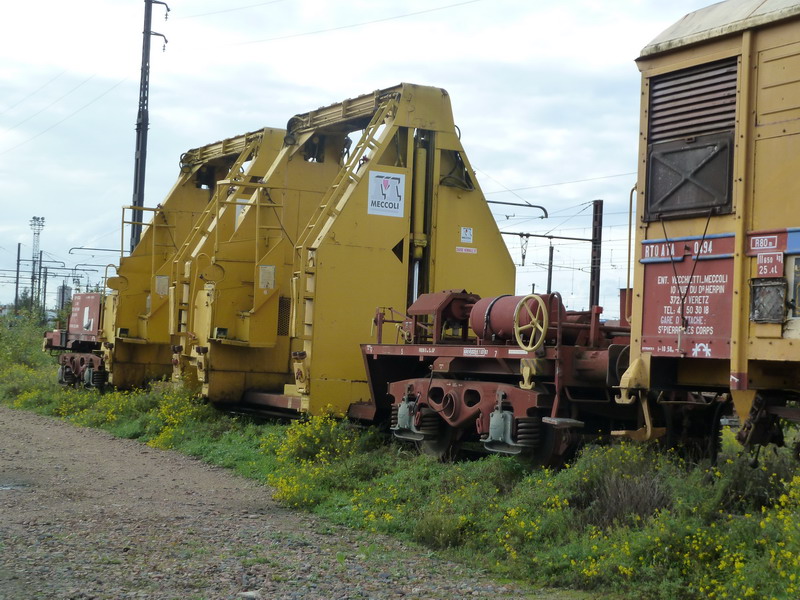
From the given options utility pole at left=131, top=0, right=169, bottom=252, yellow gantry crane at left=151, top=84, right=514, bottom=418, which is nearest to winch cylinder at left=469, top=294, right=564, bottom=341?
yellow gantry crane at left=151, top=84, right=514, bottom=418

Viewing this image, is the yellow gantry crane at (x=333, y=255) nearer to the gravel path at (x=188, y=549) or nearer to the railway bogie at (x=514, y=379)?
the railway bogie at (x=514, y=379)

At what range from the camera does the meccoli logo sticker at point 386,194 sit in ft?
42.2

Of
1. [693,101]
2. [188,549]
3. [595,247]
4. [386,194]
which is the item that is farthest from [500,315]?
[595,247]

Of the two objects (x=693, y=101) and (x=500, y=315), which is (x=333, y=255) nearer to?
(x=500, y=315)

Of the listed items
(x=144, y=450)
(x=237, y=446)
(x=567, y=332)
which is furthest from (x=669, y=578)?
(x=144, y=450)

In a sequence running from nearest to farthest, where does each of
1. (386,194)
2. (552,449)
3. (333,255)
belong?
(552,449) → (333,255) → (386,194)

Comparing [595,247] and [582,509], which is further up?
[595,247]

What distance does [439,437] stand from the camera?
10.6 meters

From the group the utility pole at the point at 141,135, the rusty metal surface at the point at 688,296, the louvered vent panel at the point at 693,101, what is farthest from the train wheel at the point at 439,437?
the utility pole at the point at 141,135

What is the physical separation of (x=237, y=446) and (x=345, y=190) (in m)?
3.68

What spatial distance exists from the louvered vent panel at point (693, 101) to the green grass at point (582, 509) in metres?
2.54

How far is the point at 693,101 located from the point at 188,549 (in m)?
5.18

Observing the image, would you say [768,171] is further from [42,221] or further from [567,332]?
[42,221]

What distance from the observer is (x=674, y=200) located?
7.67 m
